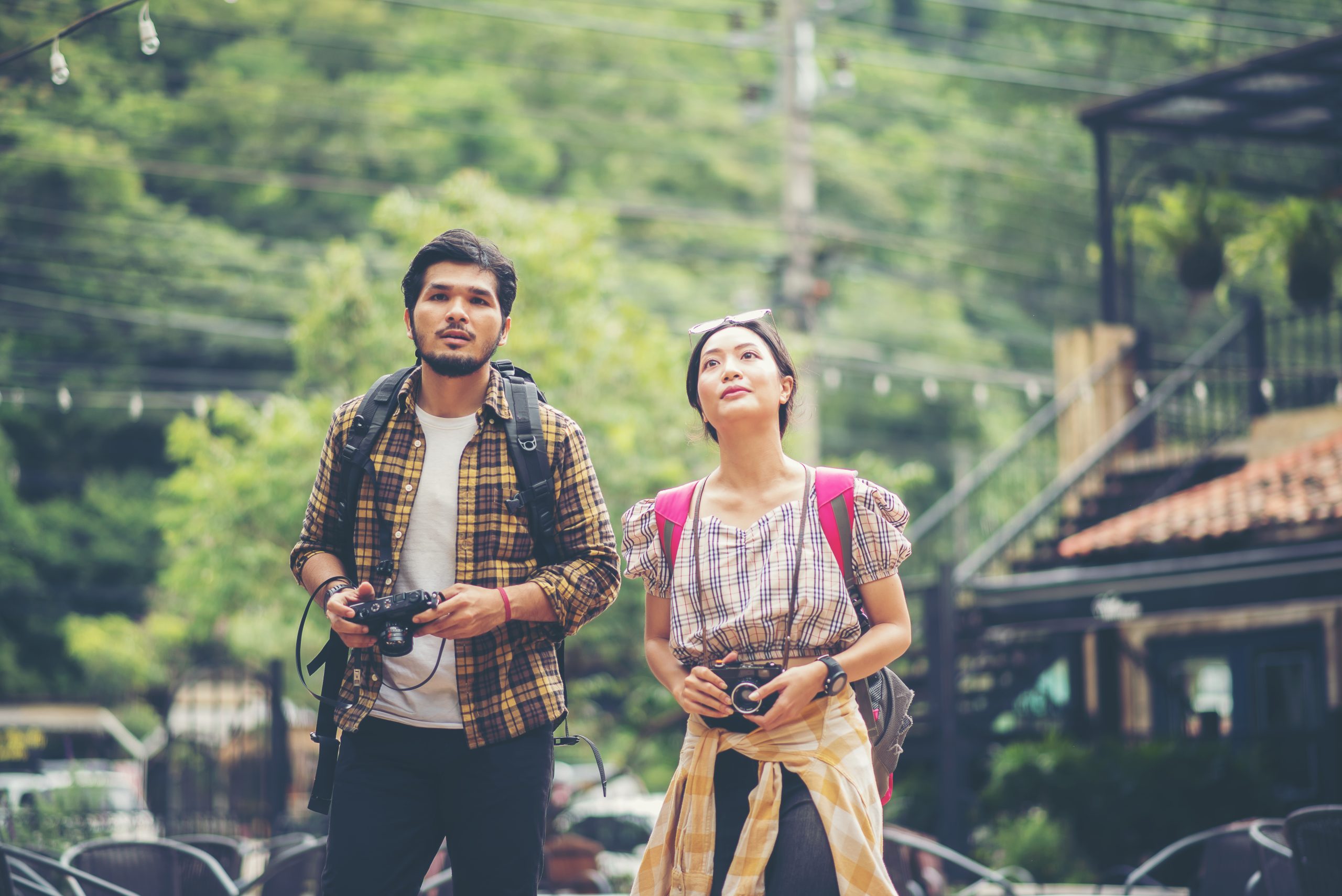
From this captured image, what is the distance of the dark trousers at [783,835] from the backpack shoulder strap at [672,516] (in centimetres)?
50

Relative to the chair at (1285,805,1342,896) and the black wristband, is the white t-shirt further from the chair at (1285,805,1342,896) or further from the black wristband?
the chair at (1285,805,1342,896)

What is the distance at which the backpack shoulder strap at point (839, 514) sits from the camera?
11.0ft

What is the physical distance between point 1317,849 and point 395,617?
2.96 metres

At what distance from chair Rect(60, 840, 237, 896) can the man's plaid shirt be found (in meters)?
2.30

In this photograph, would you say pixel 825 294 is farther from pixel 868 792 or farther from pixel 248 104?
pixel 868 792

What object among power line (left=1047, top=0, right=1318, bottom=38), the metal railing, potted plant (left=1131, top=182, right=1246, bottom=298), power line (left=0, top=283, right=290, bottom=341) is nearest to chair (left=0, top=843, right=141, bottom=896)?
the metal railing

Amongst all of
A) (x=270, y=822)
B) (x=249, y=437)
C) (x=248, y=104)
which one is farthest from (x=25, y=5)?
(x=248, y=104)

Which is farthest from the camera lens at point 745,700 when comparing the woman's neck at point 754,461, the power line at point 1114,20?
the power line at point 1114,20

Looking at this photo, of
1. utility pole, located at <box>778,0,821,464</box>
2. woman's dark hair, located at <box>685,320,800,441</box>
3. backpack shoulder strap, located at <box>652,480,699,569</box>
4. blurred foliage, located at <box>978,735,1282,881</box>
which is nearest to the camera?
backpack shoulder strap, located at <box>652,480,699,569</box>

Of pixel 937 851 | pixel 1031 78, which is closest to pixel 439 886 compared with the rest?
pixel 937 851

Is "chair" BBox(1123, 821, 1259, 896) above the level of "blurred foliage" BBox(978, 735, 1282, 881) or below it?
above

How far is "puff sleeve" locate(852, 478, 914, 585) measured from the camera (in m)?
3.37

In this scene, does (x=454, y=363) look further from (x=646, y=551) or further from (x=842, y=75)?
(x=842, y=75)

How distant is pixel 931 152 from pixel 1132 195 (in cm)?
1361
